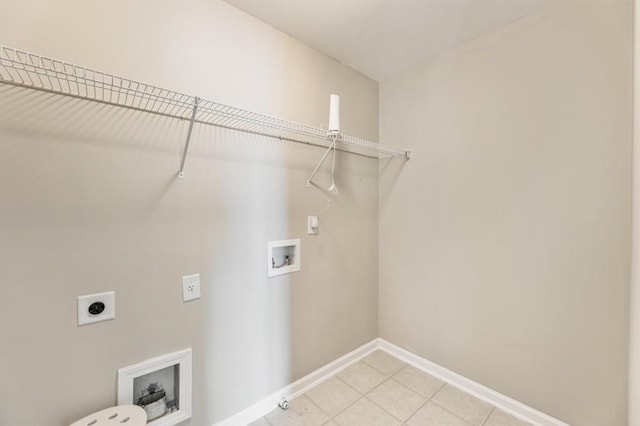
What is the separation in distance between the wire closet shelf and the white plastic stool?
1.23 m

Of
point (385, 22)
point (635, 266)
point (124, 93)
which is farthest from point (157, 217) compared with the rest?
point (635, 266)

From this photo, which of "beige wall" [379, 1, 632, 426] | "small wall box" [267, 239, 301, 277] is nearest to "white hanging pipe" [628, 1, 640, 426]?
"beige wall" [379, 1, 632, 426]

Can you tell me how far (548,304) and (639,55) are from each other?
1249 mm

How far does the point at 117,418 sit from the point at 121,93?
4.39ft

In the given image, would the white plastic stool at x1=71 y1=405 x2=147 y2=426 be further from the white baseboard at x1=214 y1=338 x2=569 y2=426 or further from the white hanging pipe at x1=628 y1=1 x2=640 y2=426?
the white hanging pipe at x1=628 y1=1 x2=640 y2=426

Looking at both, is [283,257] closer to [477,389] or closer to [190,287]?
[190,287]

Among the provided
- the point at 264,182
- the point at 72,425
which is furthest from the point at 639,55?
the point at 72,425

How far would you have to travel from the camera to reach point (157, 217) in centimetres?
126

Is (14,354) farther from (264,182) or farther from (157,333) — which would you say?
(264,182)

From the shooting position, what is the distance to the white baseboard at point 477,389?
156 centimetres

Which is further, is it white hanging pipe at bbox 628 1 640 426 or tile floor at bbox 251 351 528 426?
tile floor at bbox 251 351 528 426

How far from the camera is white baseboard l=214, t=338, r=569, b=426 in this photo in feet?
5.09

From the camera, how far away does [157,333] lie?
4.14ft

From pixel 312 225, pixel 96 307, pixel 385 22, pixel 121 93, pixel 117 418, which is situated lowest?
pixel 117 418
